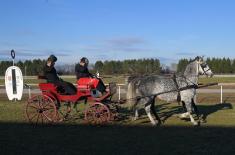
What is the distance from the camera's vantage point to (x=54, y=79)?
15.1 m

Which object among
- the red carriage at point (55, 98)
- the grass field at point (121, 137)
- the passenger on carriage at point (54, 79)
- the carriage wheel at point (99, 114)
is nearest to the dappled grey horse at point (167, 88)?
the grass field at point (121, 137)

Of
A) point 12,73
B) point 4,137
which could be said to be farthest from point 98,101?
point 12,73

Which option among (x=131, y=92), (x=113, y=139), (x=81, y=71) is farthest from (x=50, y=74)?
(x=113, y=139)

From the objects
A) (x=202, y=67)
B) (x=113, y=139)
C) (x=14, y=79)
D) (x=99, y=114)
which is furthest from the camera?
(x=14, y=79)

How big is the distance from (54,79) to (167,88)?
3508 mm

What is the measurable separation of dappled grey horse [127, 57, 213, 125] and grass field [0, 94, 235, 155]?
0.68m

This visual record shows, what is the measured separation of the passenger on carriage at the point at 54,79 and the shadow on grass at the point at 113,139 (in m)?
1.30

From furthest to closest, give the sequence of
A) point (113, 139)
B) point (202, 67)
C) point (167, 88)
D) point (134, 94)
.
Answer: point (202, 67) → point (134, 94) → point (167, 88) → point (113, 139)

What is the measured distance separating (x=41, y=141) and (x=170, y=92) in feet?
16.9

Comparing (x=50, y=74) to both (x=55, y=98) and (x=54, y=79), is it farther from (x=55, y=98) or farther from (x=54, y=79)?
(x=55, y=98)

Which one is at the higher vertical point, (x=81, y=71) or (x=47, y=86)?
(x=81, y=71)

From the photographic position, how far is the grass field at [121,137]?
10.1m

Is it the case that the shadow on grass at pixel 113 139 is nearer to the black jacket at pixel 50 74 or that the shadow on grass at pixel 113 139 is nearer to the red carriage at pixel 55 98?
the red carriage at pixel 55 98

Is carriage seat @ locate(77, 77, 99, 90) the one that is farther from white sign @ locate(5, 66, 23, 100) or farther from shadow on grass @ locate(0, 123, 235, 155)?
white sign @ locate(5, 66, 23, 100)
